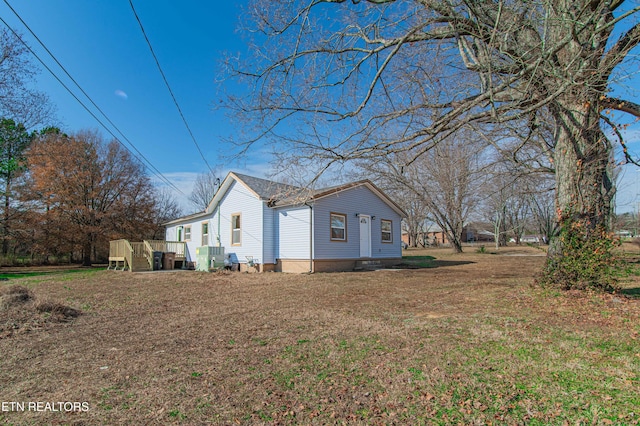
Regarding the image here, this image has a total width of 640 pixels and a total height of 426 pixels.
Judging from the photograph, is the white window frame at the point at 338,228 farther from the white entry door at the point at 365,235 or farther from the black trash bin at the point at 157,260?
the black trash bin at the point at 157,260

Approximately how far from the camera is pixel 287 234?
14297 mm

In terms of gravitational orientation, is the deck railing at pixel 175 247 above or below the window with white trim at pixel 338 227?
below

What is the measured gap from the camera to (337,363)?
348 centimetres

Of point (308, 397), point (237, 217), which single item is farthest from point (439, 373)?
point (237, 217)

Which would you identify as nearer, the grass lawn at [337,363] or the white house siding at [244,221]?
the grass lawn at [337,363]

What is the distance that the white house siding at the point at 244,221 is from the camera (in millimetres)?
14681

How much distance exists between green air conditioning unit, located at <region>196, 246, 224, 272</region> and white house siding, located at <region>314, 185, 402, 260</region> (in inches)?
199

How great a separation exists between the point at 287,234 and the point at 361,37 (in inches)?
367

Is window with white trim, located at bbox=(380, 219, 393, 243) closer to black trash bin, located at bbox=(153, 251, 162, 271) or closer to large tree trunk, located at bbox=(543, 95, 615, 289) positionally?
large tree trunk, located at bbox=(543, 95, 615, 289)

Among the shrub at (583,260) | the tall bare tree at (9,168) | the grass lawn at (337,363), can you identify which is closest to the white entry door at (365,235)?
the grass lawn at (337,363)

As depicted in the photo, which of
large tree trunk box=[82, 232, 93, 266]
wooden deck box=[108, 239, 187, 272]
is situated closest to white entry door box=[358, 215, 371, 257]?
wooden deck box=[108, 239, 187, 272]

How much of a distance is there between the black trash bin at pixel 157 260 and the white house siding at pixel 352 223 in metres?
9.47

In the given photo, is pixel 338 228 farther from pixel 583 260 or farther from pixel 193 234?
pixel 193 234

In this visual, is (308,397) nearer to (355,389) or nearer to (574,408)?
(355,389)
